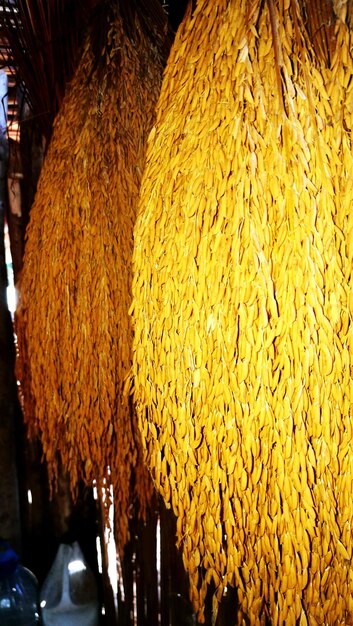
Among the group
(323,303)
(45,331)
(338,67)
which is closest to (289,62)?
(338,67)

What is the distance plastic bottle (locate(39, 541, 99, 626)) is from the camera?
5.56ft

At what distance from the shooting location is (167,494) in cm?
79

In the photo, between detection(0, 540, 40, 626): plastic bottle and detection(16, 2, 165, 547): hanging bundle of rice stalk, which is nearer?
detection(16, 2, 165, 547): hanging bundle of rice stalk

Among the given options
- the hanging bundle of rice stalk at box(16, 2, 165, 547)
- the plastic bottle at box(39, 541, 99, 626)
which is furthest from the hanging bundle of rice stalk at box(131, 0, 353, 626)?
the plastic bottle at box(39, 541, 99, 626)

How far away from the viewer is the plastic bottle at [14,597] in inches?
67.1

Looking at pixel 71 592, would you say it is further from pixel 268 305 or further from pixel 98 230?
pixel 268 305

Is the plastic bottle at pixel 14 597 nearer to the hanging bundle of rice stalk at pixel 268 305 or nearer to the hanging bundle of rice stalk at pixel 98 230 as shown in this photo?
the hanging bundle of rice stalk at pixel 98 230

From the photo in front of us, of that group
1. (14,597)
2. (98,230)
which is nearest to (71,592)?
(14,597)

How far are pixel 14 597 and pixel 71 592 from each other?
0.55 ft

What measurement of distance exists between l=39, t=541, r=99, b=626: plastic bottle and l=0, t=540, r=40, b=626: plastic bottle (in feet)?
0.15

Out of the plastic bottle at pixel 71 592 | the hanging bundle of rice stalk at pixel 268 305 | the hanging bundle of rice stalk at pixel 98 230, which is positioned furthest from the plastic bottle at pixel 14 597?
the hanging bundle of rice stalk at pixel 268 305

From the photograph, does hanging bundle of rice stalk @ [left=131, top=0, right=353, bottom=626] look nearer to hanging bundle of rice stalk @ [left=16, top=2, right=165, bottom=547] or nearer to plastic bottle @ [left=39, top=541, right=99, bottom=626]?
hanging bundle of rice stalk @ [left=16, top=2, right=165, bottom=547]

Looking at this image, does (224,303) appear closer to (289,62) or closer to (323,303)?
(323,303)

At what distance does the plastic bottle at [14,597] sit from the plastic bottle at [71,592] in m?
0.05
